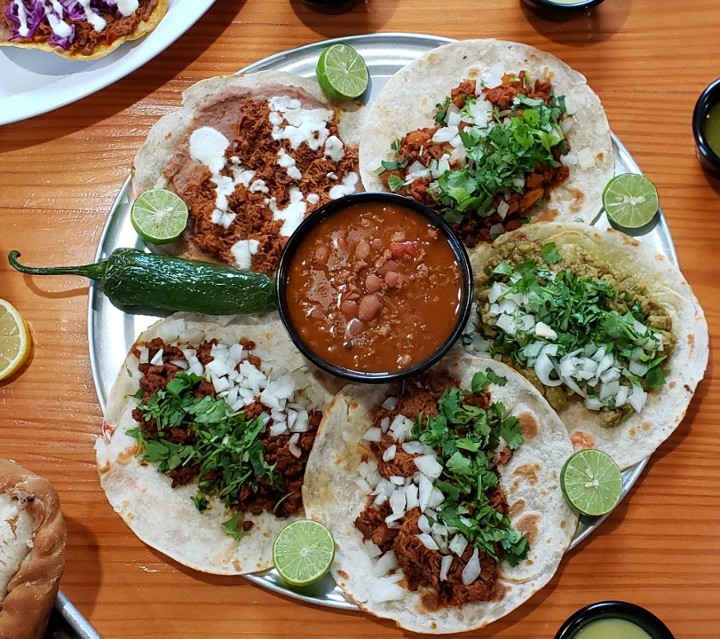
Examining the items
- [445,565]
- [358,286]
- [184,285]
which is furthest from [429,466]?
[184,285]

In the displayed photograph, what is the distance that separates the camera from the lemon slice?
12.4ft

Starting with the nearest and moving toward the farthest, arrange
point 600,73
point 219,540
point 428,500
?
point 428,500 < point 219,540 < point 600,73

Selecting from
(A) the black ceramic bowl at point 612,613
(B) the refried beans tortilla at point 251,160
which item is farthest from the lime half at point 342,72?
(A) the black ceramic bowl at point 612,613

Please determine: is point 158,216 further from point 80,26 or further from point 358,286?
point 80,26

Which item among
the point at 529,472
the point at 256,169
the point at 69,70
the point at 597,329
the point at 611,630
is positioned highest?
the point at 69,70

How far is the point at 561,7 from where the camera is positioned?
3.86 m

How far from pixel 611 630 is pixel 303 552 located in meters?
1.43

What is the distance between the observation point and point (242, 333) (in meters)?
3.65

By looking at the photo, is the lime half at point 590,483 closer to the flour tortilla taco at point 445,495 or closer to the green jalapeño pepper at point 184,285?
the flour tortilla taco at point 445,495

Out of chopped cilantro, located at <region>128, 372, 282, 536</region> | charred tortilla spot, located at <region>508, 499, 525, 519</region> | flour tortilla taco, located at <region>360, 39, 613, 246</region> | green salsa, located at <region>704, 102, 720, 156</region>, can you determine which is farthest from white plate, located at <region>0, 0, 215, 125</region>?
charred tortilla spot, located at <region>508, 499, 525, 519</region>

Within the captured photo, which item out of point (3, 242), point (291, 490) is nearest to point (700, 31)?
point (291, 490)

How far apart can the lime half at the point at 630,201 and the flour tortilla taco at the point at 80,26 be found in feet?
8.63

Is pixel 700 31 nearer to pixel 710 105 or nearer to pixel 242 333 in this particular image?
pixel 710 105

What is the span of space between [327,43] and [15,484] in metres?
2.76
